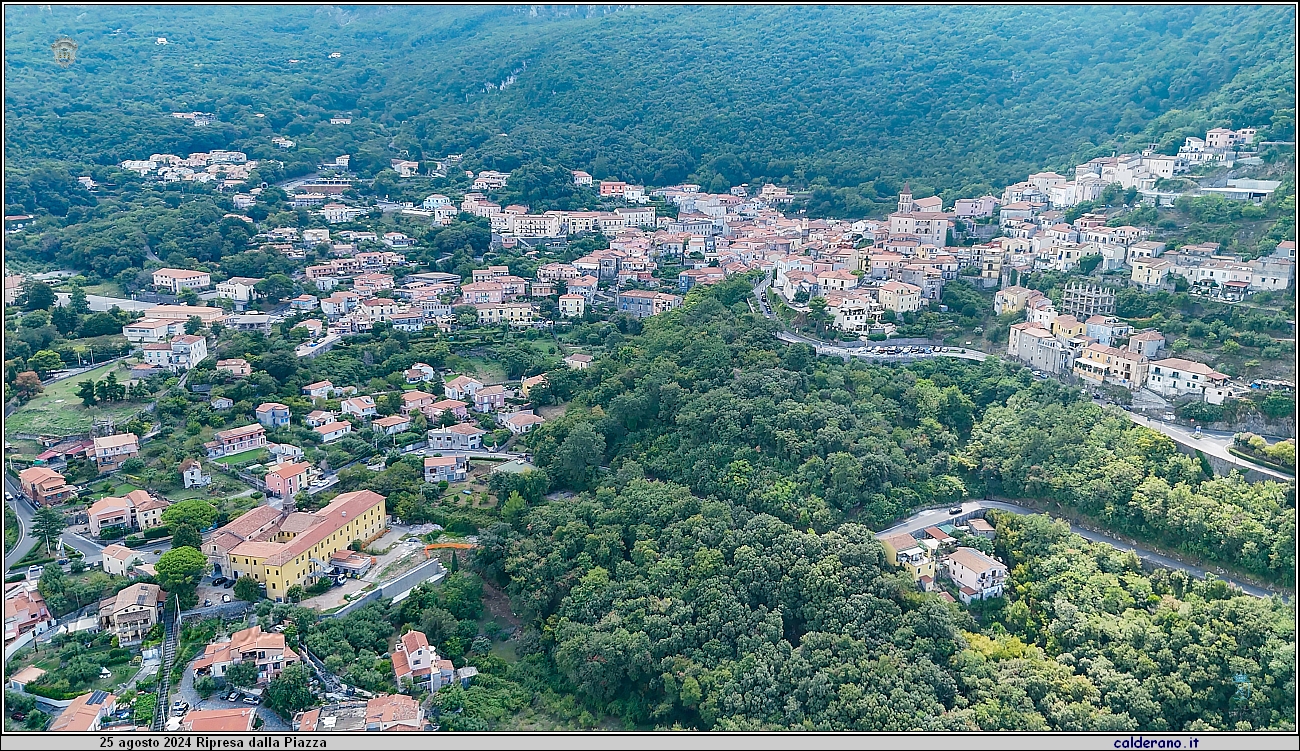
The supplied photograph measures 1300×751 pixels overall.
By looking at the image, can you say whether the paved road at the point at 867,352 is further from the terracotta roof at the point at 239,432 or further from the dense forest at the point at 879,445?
the terracotta roof at the point at 239,432

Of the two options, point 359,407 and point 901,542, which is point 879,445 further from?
point 359,407

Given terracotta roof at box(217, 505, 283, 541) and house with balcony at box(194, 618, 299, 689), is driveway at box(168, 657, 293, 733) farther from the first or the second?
terracotta roof at box(217, 505, 283, 541)

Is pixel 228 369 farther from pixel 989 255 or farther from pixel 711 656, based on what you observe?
pixel 989 255

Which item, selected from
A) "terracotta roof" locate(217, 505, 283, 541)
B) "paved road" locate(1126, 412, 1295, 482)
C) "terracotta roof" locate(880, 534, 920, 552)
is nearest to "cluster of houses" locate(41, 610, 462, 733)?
"terracotta roof" locate(217, 505, 283, 541)

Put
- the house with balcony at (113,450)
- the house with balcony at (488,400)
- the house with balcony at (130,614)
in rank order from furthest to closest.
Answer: the house with balcony at (488,400), the house with balcony at (113,450), the house with balcony at (130,614)

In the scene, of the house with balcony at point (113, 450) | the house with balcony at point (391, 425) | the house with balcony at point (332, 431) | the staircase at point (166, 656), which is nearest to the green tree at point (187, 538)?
the staircase at point (166, 656)

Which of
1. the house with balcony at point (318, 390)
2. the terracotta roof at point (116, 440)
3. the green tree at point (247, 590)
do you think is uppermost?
the house with balcony at point (318, 390)
